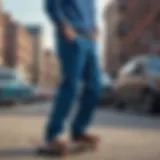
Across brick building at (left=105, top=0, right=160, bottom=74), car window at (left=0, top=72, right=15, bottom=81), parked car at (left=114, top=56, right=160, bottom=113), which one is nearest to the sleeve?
parked car at (left=114, top=56, right=160, bottom=113)

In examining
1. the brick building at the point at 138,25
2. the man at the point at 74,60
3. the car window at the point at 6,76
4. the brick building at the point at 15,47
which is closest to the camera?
the man at the point at 74,60

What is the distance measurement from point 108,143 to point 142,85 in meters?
6.09

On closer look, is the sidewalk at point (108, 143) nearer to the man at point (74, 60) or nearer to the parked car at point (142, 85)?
the man at point (74, 60)

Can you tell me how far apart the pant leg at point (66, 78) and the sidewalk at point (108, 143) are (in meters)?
0.36

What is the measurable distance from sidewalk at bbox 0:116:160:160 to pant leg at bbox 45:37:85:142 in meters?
0.36

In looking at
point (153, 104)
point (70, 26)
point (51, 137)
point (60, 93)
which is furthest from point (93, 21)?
point (153, 104)

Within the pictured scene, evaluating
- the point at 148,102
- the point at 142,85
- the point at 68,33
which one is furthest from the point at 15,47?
the point at 68,33

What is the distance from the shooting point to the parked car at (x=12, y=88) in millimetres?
15625

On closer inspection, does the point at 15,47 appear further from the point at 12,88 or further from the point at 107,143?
the point at 107,143

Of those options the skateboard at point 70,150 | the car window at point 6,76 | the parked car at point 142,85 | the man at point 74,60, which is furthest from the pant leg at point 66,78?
the car window at point 6,76

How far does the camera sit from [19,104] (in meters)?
16.2

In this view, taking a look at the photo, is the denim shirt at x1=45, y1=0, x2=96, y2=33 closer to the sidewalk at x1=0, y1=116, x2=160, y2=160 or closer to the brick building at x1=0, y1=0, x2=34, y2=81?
the sidewalk at x1=0, y1=116, x2=160, y2=160

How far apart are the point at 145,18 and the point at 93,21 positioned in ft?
176

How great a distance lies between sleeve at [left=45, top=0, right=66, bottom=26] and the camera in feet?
14.1
